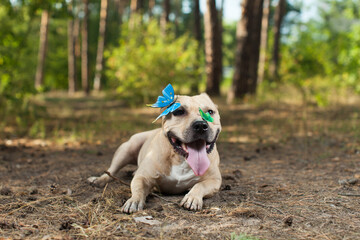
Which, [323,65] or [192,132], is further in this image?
[323,65]

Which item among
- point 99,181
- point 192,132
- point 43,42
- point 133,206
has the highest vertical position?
point 43,42

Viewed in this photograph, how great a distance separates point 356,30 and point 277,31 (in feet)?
20.1

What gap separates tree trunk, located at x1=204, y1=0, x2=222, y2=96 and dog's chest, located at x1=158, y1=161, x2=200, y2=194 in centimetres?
1123

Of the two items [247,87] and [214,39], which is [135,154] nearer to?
[247,87]

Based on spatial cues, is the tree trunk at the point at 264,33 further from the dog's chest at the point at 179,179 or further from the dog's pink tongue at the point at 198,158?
the dog's pink tongue at the point at 198,158

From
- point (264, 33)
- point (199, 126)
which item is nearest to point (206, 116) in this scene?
point (199, 126)

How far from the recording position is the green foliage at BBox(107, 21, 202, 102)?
→ 13.2 meters

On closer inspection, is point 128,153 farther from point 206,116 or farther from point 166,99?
point 206,116

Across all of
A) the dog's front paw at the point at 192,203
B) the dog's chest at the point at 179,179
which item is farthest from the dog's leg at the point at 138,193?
the dog's front paw at the point at 192,203

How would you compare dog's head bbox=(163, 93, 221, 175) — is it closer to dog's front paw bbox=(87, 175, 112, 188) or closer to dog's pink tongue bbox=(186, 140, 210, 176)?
dog's pink tongue bbox=(186, 140, 210, 176)

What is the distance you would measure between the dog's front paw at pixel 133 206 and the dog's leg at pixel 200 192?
384 mm

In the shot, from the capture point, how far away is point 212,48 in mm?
15039

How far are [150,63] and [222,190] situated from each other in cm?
957

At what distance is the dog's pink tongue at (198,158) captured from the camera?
345 centimetres
